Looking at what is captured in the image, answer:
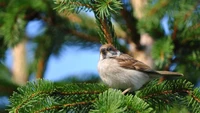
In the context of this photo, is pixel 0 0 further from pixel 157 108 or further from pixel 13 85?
pixel 157 108

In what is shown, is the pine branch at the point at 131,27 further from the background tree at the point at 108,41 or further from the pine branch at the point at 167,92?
the pine branch at the point at 167,92

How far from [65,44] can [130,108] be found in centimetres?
209

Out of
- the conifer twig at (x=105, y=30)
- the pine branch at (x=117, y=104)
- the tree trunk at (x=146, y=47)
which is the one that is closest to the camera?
the pine branch at (x=117, y=104)

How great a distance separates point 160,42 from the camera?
3.38 meters

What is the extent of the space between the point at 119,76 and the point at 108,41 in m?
0.35

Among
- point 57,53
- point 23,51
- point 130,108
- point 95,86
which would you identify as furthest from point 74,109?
point 23,51

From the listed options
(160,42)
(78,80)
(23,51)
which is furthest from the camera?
(23,51)

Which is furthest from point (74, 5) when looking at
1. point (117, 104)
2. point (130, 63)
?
point (130, 63)

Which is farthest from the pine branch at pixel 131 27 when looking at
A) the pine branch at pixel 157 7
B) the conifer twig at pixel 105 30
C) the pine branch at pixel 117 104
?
the pine branch at pixel 117 104

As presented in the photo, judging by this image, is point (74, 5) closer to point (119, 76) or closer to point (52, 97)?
point (52, 97)

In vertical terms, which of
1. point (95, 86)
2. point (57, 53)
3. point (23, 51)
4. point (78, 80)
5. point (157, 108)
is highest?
point (23, 51)

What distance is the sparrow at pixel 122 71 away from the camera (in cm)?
300

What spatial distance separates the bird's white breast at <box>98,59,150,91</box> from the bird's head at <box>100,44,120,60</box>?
64 millimetres

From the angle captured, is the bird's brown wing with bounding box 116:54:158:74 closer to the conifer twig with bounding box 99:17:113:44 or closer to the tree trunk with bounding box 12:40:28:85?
the conifer twig with bounding box 99:17:113:44
